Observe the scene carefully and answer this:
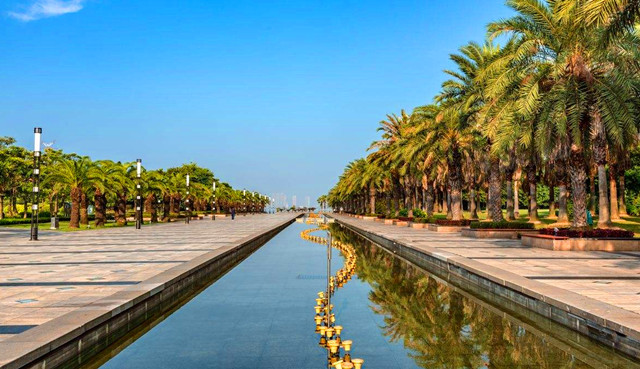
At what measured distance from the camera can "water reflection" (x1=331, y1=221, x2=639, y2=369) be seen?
265 inches

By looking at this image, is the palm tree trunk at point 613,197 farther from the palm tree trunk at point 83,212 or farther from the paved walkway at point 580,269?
the palm tree trunk at point 83,212

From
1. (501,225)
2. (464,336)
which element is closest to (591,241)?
(501,225)

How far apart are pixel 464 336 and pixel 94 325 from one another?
18.6ft

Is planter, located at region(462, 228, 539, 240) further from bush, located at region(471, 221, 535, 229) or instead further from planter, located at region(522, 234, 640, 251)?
planter, located at region(522, 234, 640, 251)

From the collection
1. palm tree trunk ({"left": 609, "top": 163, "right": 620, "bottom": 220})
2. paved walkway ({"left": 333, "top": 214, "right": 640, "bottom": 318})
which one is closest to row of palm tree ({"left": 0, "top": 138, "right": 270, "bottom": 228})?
paved walkway ({"left": 333, "top": 214, "right": 640, "bottom": 318})

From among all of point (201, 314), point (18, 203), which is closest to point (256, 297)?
point (201, 314)

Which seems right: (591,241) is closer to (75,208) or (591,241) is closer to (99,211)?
(75,208)

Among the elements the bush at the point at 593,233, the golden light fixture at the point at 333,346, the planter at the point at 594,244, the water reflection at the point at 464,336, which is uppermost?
the bush at the point at 593,233

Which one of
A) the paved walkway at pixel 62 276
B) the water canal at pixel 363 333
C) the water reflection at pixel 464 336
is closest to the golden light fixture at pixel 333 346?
the water canal at pixel 363 333

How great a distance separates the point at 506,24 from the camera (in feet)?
67.2

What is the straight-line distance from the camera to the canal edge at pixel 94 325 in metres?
5.93

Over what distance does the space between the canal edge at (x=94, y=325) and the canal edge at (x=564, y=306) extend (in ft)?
23.3

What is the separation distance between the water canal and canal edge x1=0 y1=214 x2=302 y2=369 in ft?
1.00

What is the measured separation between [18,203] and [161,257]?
93765 millimetres
